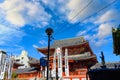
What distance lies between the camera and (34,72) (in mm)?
30328

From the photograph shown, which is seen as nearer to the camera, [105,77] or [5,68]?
[105,77]

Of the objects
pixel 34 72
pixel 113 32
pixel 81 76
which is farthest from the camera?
pixel 34 72

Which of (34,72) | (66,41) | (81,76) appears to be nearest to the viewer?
(81,76)

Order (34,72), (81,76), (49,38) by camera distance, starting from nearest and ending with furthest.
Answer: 1. (49,38)
2. (81,76)
3. (34,72)

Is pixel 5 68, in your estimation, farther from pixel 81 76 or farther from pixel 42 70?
pixel 81 76

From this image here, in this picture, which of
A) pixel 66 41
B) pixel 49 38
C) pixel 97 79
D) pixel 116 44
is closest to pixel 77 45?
pixel 66 41

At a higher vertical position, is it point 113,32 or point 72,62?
point 113,32

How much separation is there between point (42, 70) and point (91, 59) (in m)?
8.31

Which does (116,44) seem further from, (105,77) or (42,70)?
(42,70)

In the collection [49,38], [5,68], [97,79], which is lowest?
[97,79]

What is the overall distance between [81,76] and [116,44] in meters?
6.55

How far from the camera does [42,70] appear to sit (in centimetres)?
2811

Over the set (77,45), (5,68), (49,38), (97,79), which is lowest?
(97,79)

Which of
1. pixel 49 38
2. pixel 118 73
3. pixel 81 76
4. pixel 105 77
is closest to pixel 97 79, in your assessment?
pixel 105 77
